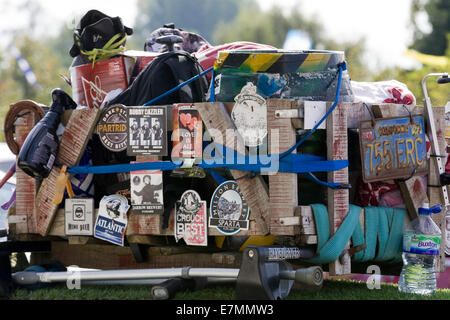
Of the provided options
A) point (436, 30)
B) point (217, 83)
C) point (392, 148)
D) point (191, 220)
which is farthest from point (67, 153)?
point (436, 30)

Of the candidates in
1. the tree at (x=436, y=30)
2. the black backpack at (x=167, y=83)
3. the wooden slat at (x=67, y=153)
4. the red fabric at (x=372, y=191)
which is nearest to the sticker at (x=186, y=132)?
the black backpack at (x=167, y=83)

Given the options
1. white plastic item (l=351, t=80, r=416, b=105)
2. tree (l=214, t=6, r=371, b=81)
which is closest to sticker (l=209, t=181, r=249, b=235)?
white plastic item (l=351, t=80, r=416, b=105)

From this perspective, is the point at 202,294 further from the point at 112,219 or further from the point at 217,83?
the point at 217,83

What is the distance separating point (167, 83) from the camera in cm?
550

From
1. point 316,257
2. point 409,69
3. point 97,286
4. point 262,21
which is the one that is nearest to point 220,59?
point 316,257

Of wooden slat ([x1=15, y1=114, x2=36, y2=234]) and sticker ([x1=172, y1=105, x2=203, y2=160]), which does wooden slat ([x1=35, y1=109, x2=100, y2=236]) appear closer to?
wooden slat ([x1=15, y1=114, x2=36, y2=234])

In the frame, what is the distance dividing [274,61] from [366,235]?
1291mm

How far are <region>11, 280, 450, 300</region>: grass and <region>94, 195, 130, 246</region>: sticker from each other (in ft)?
1.19

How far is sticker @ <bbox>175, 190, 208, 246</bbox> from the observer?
5066 millimetres

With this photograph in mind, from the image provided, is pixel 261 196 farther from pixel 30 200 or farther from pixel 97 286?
pixel 30 200

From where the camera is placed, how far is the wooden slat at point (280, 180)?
4.79m

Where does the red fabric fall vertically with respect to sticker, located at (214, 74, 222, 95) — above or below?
below

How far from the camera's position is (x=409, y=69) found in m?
23.5

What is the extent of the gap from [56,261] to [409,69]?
19.1m
